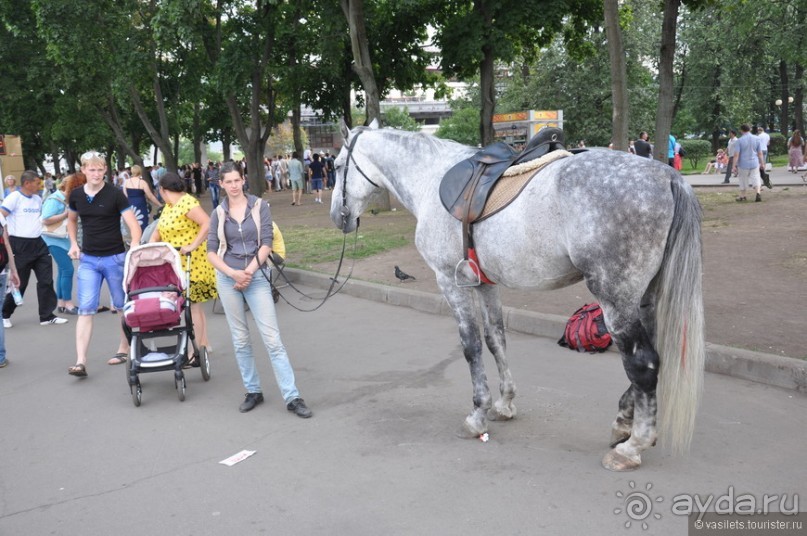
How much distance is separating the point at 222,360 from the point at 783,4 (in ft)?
97.0

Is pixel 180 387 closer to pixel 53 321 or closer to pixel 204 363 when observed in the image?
pixel 204 363

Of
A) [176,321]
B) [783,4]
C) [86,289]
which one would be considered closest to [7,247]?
[86,289]

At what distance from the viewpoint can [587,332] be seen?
666 cm

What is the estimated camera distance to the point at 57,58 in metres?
23.5

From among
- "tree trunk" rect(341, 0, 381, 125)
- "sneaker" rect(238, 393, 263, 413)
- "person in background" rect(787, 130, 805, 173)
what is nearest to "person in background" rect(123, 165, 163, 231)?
"tree trunk" rect(341, 0, 381, 125)

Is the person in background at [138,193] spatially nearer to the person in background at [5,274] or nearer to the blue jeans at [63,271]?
the blue jeans at [63,271]

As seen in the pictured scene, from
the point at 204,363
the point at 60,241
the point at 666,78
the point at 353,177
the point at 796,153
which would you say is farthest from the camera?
the point at 796,153

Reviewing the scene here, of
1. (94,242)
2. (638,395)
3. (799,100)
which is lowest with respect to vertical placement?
(638,395)

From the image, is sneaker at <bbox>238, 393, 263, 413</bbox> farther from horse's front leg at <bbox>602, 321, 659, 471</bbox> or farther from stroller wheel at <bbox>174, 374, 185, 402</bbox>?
horse's front leg at <bbox>602, 321, 659, 471</bbox>

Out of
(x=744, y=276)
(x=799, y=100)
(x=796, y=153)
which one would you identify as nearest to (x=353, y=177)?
(x=744, y=276)

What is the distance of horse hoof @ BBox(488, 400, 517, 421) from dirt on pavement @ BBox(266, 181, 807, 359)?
7.52ft

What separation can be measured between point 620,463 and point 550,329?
3224 millimetres

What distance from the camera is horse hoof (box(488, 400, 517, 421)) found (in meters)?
5.18

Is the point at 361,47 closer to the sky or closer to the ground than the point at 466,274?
closer to the sky
